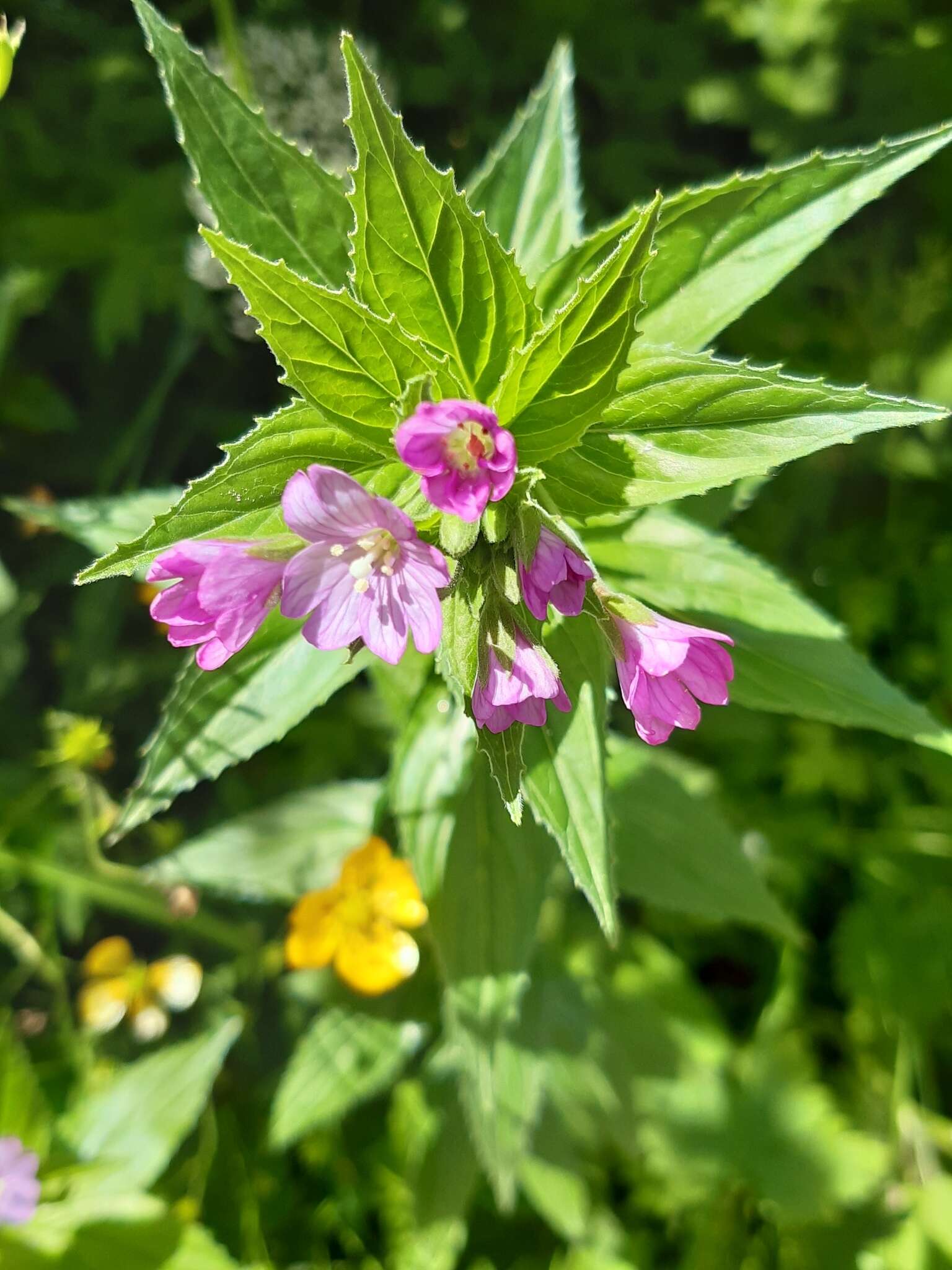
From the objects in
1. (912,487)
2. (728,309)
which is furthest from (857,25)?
(728,309)

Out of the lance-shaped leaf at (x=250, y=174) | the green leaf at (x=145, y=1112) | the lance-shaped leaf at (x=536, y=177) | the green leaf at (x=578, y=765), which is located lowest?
the green leaf at (x=145, y=1112)

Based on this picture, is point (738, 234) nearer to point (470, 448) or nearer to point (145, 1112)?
point (470, 448)

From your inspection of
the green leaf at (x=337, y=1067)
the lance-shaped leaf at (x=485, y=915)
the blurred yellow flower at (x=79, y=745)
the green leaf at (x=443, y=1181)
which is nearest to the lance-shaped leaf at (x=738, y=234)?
the lance-shaped leaf at (x=485, y=915)

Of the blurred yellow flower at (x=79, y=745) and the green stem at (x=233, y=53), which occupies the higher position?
the green stem at (x=233, y=53)

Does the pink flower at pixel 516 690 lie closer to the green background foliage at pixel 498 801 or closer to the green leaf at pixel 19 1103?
the green background foliage at pixel 498 801

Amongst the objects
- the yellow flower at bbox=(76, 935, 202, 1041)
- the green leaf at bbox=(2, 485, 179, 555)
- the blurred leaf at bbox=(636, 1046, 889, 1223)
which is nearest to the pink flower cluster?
the green leaf at bbox=(2, 485, 179, 555)

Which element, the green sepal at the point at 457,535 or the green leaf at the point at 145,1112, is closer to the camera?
the green sepal at the point at 457,535

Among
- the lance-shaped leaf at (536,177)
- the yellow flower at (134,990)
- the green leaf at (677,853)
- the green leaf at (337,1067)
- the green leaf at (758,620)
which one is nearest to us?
the green leaf at (758,620)
